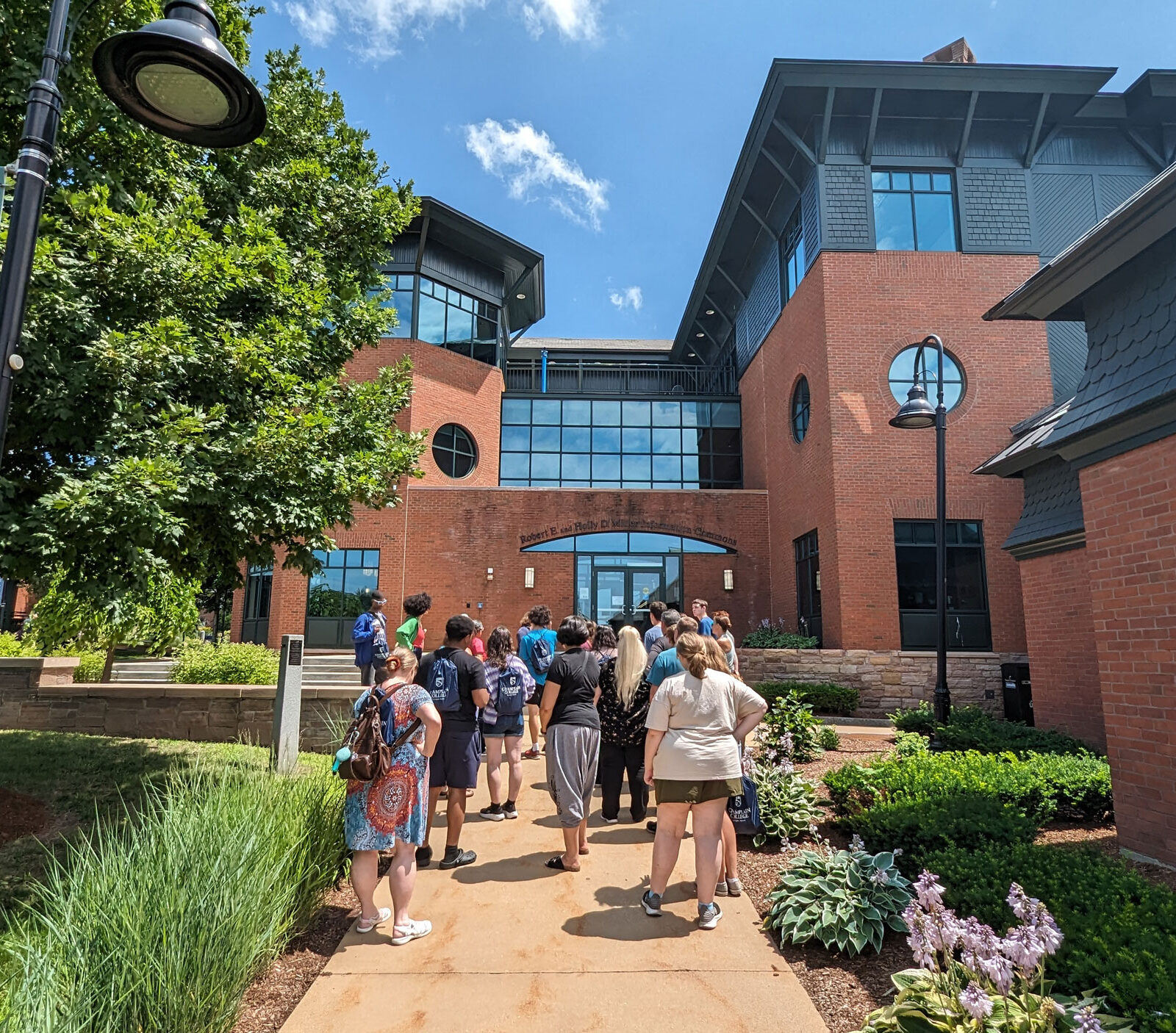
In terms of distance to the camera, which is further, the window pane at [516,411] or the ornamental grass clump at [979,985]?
the window pane at [516,411]

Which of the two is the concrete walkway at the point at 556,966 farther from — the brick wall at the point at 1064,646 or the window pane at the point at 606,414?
the window pane at the point at 606,414

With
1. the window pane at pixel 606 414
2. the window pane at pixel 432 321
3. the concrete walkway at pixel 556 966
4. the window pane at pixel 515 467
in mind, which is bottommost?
the concrete walkway at pixel 556 966

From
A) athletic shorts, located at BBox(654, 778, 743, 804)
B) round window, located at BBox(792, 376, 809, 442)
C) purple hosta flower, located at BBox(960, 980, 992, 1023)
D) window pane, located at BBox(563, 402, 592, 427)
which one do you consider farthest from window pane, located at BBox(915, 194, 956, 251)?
purple hosta flower, located at BBox(960, 980, 992, 1023)

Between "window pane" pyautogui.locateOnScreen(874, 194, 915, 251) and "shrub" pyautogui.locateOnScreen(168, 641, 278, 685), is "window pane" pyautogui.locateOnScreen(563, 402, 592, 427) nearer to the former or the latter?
"window pane" pyautogui.locateOnScreen(874, 194, 915, 251)

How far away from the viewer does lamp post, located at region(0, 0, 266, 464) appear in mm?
2951

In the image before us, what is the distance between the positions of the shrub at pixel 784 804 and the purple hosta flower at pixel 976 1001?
3.15m

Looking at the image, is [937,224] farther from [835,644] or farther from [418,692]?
[418,692]

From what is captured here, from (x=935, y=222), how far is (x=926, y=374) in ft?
12.1

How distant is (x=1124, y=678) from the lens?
5.15 meters

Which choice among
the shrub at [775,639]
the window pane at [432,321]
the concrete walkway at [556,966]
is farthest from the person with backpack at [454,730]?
the window pane at [432,321]

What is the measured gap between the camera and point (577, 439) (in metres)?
23.1

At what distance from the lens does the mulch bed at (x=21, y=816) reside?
6.15m

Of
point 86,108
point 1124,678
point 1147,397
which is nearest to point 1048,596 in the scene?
point 1124,678

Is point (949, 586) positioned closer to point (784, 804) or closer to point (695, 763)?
point (784, 804)
